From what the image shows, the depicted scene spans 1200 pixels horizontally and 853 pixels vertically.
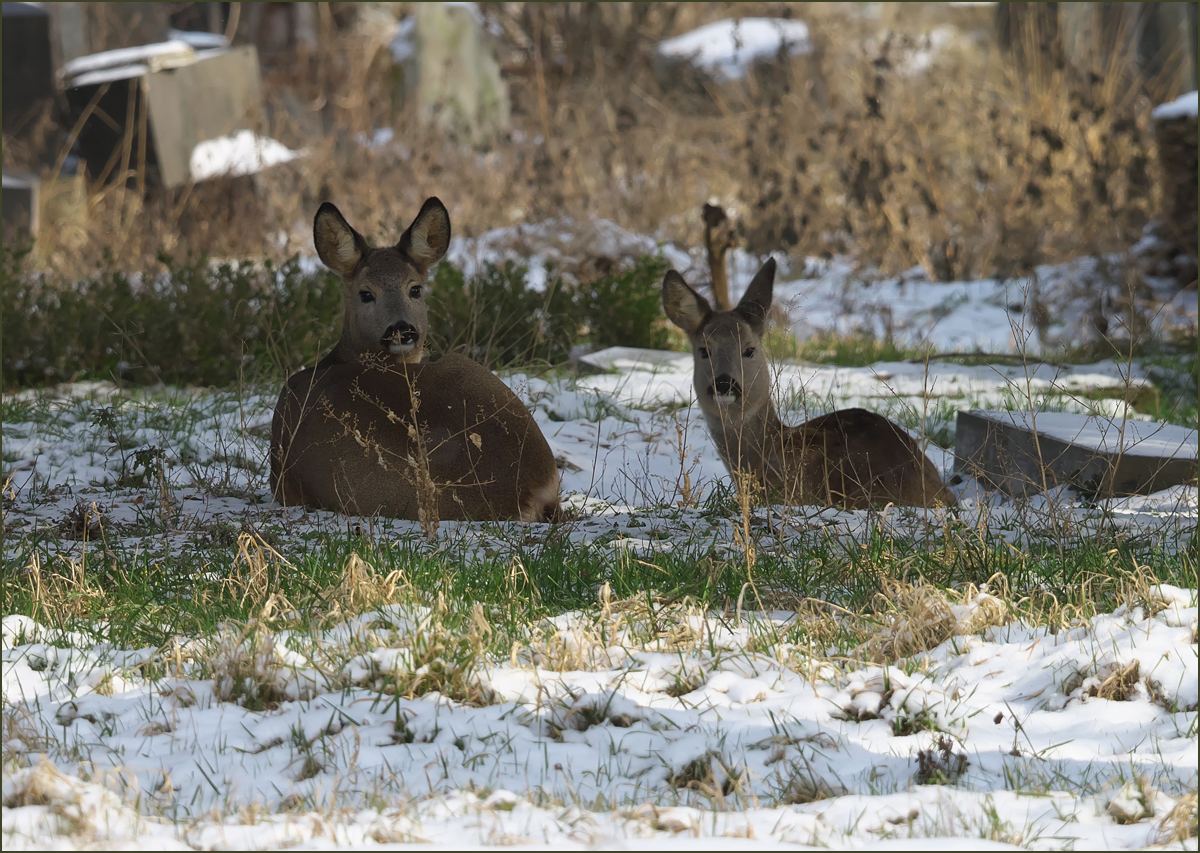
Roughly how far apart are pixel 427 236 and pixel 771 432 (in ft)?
5.51

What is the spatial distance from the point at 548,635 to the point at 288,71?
719 inches

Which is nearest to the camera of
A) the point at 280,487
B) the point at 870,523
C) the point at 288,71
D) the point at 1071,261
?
the point at 870,523

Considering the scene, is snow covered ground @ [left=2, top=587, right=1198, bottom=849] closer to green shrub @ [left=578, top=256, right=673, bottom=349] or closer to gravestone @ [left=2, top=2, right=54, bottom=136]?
green shrub @ [left=578, top=256, right=673, bottom=349]

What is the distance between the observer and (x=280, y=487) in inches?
201

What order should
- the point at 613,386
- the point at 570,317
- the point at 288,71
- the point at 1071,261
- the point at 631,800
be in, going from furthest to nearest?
the point at 288,71, the point at 1071,261, the point at 570,317, the point at 613,386, the point at 631,800

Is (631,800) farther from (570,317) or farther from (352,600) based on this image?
(570,317)

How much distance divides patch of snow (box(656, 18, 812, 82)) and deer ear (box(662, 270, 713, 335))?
1267 centimetres

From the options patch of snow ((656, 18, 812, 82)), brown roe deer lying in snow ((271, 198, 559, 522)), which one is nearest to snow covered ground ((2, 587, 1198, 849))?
brown roe deer lying in snow ((271, 198, 559, 522))

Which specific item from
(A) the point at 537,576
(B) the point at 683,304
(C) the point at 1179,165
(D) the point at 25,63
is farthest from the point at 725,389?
(D) the point at 25,63

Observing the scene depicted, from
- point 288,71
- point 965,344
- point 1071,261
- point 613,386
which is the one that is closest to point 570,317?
point 613,386

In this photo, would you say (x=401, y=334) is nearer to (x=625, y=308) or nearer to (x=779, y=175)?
(x=625, y=308)

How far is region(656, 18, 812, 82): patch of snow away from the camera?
1862 centimetres

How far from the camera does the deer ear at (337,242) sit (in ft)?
17.6

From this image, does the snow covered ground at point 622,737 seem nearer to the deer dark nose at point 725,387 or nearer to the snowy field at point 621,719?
the snowy field at point 621,719
